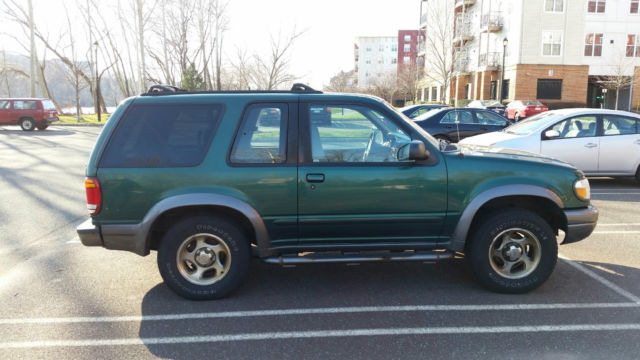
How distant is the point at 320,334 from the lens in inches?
142

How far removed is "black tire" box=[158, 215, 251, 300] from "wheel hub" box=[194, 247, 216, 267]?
1 centimetres

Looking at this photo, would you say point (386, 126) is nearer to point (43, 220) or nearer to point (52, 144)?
point (43, 220)

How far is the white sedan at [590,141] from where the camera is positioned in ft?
29.3

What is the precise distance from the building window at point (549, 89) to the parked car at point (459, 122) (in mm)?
28722

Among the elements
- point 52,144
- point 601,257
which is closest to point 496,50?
point 52,144

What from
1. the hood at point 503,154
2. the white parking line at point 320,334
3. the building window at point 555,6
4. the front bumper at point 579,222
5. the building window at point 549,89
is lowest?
the white parking line at point 320,334

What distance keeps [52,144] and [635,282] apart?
19.4 meters

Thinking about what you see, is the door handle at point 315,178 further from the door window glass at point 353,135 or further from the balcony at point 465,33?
the balcony at point 465,33

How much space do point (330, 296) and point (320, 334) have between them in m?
0.77

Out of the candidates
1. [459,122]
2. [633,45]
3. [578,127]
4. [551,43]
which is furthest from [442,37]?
[578,127]

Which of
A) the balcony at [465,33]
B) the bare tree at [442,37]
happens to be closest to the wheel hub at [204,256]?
the bare tree at [442,37]

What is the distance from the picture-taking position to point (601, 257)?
209 inches

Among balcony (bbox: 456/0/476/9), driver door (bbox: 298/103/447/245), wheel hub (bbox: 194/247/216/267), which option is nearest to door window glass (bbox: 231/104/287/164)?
driver door (bbox: 298/103/447/245)

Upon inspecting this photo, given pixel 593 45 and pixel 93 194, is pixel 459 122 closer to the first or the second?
pixel 93 194
